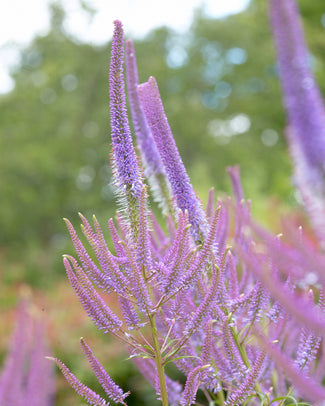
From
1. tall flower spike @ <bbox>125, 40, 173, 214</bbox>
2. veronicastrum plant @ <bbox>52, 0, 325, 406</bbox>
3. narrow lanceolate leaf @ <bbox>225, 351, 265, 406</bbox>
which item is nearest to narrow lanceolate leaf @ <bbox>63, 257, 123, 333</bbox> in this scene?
veronicastrum plant @ <bbox>52, 0, 325, 406</bbox>

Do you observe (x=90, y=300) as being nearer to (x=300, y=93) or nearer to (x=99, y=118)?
(x=300, y=93)

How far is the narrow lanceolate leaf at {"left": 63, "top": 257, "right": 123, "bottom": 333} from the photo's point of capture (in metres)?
0.99

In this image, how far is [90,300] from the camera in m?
1.00

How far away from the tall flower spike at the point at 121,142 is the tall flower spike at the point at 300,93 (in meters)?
0.85

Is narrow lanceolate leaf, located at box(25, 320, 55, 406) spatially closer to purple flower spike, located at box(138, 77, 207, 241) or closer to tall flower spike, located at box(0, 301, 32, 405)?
tall flower spike, located at box(0, 301, 32, 405)

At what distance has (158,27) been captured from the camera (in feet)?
54.9

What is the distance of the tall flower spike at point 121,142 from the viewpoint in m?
0.96

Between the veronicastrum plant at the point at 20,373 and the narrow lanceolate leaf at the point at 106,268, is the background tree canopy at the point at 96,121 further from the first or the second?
the veronicastrum plant at the point at 20,373

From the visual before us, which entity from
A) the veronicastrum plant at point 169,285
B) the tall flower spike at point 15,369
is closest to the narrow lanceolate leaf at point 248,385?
the veronicastrum plant at point 169,285

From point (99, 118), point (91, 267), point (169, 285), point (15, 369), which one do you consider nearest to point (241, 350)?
point (169, 285)

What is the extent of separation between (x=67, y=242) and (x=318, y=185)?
11813mm

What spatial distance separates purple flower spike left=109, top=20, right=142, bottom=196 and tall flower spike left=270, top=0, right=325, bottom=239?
2.81 feet

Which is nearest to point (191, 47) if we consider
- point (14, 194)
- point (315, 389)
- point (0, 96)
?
point (0, 96)

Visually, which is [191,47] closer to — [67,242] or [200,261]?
[67,242]
